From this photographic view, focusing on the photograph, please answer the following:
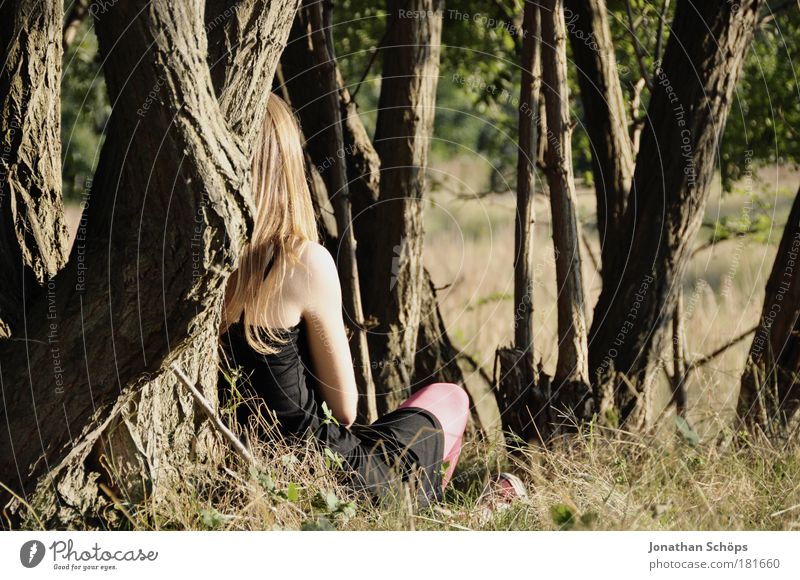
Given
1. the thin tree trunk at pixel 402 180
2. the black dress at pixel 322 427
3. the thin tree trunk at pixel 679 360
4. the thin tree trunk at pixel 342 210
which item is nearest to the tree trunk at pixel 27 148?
the black dress at pixel 322 427

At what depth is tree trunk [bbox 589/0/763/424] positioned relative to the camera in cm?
335

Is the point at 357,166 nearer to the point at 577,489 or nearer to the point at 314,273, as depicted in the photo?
the point at 314,273

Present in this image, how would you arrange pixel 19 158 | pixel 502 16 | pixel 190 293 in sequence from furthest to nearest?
pixel 502 16, pixel 19 158, pixel 190 293

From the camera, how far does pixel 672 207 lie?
3396mm

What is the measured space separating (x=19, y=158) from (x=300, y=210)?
0.82 metres

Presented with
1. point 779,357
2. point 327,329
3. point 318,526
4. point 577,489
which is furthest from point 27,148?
point 779,357

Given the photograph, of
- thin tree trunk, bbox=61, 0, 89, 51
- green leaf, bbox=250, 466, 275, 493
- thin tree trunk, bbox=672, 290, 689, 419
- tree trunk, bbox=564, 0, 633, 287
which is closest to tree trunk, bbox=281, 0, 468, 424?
tree trunk, bbox=564, 0, 633, 287

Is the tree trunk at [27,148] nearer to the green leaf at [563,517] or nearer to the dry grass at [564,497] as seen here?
the dry grass at [564,497]

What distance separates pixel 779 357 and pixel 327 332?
Answer: 190 cm

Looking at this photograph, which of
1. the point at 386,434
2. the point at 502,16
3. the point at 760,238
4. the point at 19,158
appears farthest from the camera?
the point at 760,238

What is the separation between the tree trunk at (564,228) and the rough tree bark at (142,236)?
1.39 m
